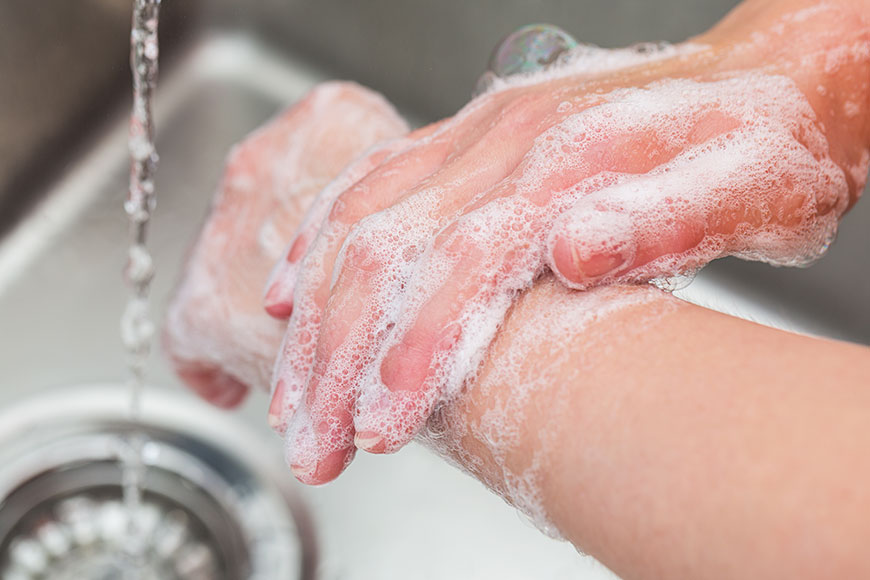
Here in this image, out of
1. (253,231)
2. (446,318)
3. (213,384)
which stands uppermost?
(446,318)

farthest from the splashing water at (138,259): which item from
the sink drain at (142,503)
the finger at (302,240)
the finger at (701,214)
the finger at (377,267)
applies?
the finger at (701,214)

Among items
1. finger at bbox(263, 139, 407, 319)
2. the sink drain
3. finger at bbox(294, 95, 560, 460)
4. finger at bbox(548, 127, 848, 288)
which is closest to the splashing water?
the sink drain

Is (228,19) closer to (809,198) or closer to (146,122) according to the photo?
(146,122)

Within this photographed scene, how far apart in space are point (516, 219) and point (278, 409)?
0.17 metres

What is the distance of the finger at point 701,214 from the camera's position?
0.41 m

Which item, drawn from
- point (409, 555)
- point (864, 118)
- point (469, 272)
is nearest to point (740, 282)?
point (864, 118)

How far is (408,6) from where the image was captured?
3.00ft

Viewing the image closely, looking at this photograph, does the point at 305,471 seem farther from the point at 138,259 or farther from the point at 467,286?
the point at 138,259

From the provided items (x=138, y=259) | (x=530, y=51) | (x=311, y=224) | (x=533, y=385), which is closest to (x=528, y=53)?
(x=530, y=51)

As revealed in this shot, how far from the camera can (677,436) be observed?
0.33 metres

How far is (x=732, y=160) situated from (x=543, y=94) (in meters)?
0.12

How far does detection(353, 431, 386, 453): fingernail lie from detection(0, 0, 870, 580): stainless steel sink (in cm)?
36

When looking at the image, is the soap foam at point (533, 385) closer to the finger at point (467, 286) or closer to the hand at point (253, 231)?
the finger at point (467, 286)

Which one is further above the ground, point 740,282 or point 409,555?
point 740,282
